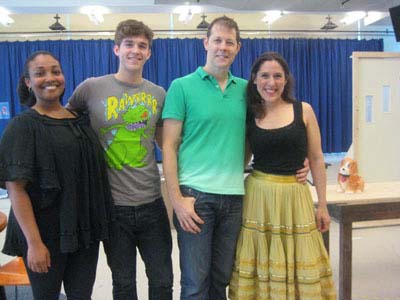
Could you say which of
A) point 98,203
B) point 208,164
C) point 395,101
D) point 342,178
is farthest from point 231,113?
point 395,101

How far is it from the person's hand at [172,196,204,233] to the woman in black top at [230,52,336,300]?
24 centimetres

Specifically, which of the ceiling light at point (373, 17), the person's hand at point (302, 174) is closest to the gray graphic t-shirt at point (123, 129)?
the person's hand at point (302, 174)

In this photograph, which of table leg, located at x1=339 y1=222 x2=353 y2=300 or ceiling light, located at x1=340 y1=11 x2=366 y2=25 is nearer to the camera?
table leg, located at x1=339 y1=222 x2=353 y2=300

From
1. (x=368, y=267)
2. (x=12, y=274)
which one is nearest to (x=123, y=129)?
(x=12, y=274)

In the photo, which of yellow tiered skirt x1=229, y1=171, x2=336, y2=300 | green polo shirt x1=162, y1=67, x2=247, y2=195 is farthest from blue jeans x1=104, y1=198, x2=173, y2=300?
yellow tiered skirt x1=229, y1=171, x2=336, y2=300

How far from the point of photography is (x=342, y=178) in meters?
2.72

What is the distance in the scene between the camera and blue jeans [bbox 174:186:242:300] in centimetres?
168

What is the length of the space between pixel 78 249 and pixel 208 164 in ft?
1.95

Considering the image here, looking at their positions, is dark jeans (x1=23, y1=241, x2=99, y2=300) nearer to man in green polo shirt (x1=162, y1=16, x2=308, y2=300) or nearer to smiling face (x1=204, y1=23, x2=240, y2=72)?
man in green polo shirt (x1=162, y1=16, x2=308, y2=300)

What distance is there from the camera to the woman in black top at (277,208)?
1.74 metres

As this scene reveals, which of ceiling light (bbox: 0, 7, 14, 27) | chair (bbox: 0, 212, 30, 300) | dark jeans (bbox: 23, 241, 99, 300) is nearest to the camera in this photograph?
dark jeans (bbox: 23, 241, 99, 300)

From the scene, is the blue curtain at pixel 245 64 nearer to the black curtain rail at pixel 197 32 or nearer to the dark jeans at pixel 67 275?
the black curtain rail at pixel 197 32

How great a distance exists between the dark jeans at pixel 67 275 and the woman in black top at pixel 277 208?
61 cm

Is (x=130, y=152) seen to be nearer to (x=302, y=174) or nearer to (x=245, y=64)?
(x=302, y=174)
